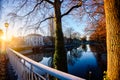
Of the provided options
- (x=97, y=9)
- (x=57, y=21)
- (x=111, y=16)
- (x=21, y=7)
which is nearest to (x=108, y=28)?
(x=111, y=16)

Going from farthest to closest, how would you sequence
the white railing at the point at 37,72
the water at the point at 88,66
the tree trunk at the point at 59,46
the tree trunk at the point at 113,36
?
the water at the point at 88,66 < the tree trunk at the point at 59,46 < the tree trunk at the point at 113,36 < the white railing at the point at 37,72

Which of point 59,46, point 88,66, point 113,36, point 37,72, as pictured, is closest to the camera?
point 37,72

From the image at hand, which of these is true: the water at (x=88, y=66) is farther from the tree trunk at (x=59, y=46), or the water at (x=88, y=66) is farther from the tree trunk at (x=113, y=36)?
the tree trunk at (x=113, y=36)

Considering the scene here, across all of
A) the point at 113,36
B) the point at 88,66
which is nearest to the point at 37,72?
the point at 113,36

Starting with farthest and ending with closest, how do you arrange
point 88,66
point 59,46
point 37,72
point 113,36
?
1. point 88,66
2. point 59,46
3. point 113,36
4. point 37,72

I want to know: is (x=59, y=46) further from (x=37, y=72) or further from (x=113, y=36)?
(x=37, y=72)

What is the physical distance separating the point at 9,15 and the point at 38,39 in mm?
97187

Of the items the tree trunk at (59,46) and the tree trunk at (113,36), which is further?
the tree trunk at (59,46)

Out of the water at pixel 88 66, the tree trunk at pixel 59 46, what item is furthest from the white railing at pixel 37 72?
the water at pixel 88 66

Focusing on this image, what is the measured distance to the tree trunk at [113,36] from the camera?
4.93 metres

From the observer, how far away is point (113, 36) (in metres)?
5.03

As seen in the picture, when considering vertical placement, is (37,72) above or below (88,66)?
above

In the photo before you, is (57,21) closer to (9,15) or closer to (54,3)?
(54,3)

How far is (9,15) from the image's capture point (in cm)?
1595
